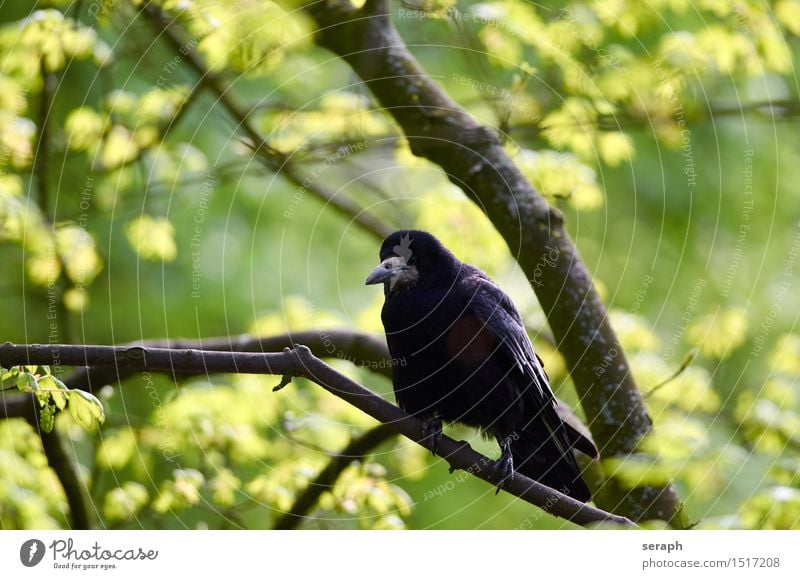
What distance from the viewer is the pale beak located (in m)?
2.39

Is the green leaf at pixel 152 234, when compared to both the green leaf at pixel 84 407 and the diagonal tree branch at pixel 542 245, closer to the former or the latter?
the diagonal tree branch at pixel 542 245

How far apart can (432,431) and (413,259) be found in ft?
1.63

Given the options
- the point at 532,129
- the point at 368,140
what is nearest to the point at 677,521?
the point at 532,129

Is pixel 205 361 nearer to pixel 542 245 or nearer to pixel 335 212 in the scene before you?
pixel 542 245

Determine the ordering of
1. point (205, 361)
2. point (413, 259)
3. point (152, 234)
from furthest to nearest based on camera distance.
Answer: point (152, 234) → point (413, 259) → point (205, 361)

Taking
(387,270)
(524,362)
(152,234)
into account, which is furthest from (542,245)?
(152,234)

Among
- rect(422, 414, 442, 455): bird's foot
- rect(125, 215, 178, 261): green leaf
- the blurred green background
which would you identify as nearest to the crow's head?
rect(422, 414, 442, 455): bird's foot

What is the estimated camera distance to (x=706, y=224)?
405 cm

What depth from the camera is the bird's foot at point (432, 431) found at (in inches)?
93.5

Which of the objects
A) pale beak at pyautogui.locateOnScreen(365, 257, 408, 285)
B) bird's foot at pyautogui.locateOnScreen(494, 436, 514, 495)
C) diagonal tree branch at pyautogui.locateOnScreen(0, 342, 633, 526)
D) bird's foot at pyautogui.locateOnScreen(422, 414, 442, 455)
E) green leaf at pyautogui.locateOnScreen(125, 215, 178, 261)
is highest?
green leaf at pyautogui.locateOnScreen(125, 215, 178, 261)

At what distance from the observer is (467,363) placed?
2.42 metres

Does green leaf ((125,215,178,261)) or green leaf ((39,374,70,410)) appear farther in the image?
green leaf ((125,215,178,261))

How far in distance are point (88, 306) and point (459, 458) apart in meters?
Answer: 2.20

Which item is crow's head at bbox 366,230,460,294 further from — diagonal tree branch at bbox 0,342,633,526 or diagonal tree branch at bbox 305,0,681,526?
diagonal tree branch at bbox 0,342,633,526
